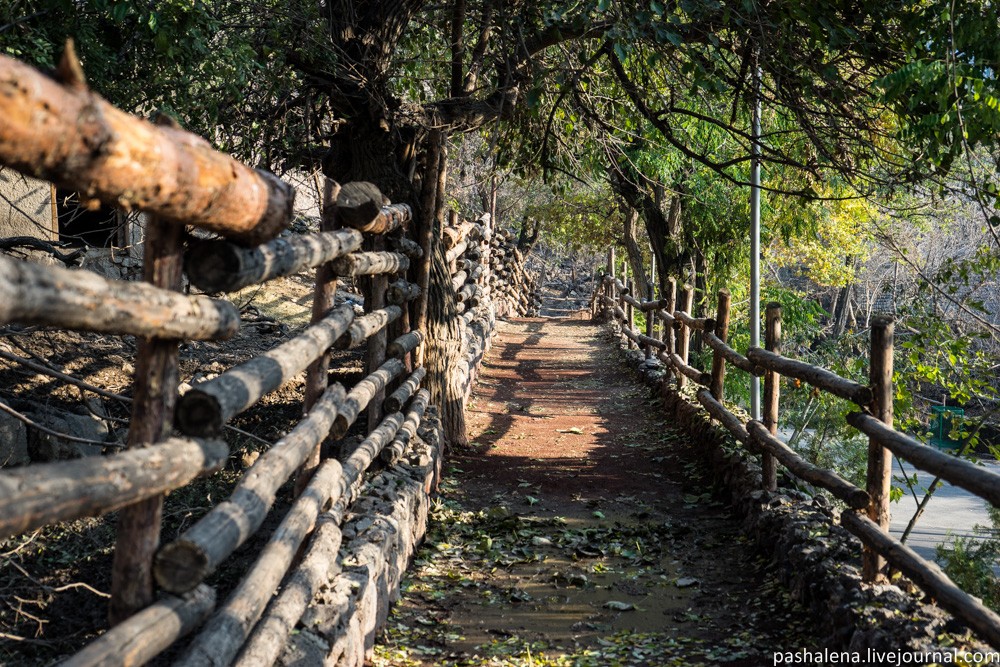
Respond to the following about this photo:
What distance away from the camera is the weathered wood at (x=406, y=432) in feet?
19.0

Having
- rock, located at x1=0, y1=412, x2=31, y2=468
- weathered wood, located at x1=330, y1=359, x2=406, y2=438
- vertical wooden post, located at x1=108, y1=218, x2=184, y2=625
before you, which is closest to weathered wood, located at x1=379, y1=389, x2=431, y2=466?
weathered wood, located at x1=330, y1=359, x2=406, y2=438

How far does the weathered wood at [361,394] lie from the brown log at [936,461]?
2520mm

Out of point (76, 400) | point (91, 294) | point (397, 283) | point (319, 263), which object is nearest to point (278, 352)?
point (319, 263)

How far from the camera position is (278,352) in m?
3.66

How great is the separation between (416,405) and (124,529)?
442cm

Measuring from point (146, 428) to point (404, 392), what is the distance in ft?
13.0

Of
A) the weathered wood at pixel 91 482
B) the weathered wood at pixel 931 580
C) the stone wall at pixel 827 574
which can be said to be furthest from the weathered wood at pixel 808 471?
the weathered wood at pixel 91 482

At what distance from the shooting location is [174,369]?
2.59 meters

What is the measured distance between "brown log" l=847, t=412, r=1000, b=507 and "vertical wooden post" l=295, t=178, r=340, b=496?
261cm

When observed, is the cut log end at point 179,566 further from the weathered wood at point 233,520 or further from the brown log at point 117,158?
the brown log at point 117,158

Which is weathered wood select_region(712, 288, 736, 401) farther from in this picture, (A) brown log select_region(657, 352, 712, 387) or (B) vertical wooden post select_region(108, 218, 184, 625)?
(B) vertical wooden post select_region(108, 218, 184, 625)

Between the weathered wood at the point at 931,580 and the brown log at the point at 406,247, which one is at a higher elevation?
the brown log at the point at 406,247

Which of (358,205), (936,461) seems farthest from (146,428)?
(936,461)

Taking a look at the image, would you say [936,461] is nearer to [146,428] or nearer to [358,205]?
[146,428]
